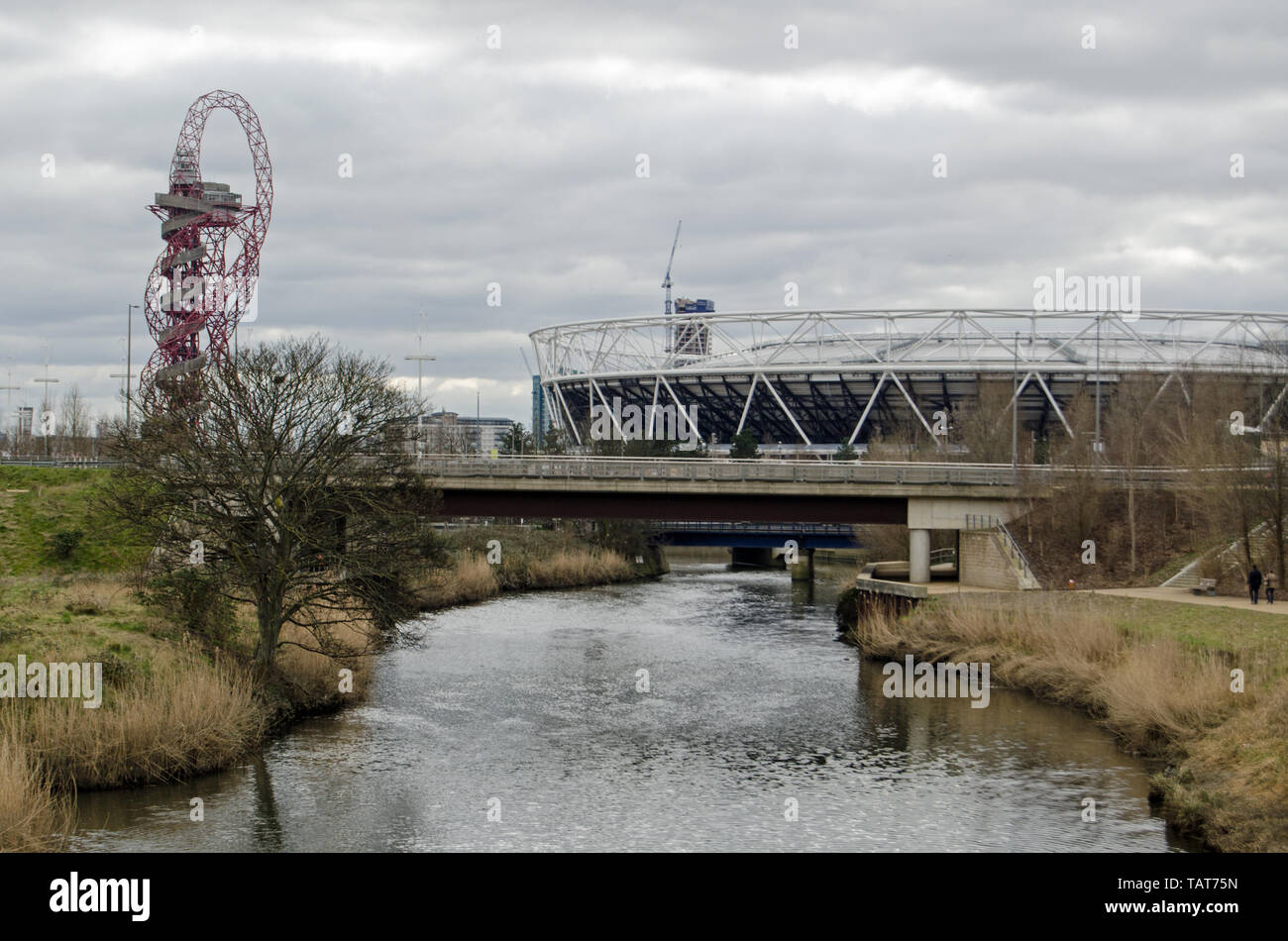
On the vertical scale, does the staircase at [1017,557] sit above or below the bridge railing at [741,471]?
below

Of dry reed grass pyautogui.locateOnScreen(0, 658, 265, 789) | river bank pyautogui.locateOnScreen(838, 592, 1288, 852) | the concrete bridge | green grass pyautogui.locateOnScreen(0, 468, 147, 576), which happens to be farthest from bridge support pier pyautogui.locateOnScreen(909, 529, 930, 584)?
dry reed grass pyautogui.locateOnScreen(0, 658, 265, 789)

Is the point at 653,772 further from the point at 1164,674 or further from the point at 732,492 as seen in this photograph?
the point at 732,492

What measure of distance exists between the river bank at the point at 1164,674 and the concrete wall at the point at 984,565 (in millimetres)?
2924

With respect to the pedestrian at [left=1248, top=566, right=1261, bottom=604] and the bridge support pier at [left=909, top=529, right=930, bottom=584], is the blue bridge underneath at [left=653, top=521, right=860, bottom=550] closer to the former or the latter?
the bridge support pier at [left=909, top=529, right=930, bottom=584]

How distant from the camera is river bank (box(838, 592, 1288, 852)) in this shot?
19.5m

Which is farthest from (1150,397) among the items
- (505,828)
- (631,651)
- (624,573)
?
(505,828)

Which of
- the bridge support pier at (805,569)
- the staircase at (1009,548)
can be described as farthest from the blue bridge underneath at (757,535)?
the staircase at (1009,548)

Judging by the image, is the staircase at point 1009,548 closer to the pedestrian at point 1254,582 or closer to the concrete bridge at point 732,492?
the concrete bridge at point 732,492

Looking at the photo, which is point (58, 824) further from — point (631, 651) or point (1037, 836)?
point (631, 651)

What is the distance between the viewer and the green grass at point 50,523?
125ft

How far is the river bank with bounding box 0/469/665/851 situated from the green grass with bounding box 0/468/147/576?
0.08 metres

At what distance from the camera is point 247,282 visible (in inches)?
2317

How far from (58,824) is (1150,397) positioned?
73495mm

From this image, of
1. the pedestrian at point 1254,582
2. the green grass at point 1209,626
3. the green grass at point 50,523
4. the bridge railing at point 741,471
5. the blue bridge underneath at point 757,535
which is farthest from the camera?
the blue bridge underneath at point 757,535
